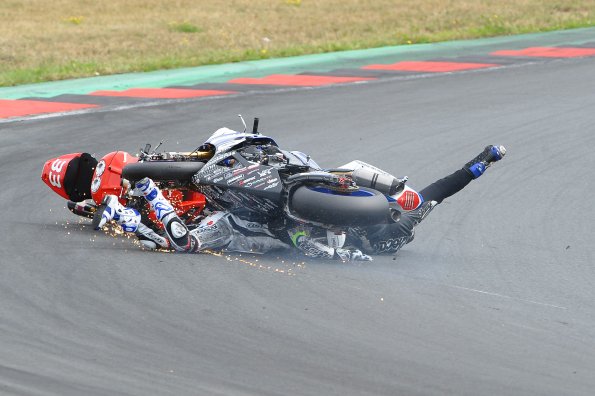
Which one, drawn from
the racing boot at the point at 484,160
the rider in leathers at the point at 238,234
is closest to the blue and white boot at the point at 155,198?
the rider in leathers at the point at 238,234

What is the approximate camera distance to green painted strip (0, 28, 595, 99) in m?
17.7

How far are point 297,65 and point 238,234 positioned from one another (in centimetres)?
1170

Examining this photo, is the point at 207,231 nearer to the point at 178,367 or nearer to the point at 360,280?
the point at 360,280

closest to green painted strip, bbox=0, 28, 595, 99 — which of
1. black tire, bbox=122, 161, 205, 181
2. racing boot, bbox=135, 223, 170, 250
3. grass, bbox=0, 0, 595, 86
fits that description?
grass, bbox=0, 0, 595, 86

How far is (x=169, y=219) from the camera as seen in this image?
28.2 ft

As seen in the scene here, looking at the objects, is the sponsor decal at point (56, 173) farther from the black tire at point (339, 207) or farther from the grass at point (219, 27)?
the grass at point (219, 27)

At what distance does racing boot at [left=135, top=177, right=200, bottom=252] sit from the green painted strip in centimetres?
864

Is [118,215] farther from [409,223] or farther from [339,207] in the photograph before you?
[409,223]

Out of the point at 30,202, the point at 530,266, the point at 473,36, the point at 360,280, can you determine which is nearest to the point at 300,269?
the point at 360,280

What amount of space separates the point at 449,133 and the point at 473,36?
9603mm

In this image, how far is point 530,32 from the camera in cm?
2481

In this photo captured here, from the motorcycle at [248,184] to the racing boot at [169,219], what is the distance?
20 centimetres

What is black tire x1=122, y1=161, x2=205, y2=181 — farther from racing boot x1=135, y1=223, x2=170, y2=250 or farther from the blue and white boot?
racing boot x1=135, y1=223, x2=170, y2=250

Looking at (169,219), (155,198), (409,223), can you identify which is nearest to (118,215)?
(155,198)
